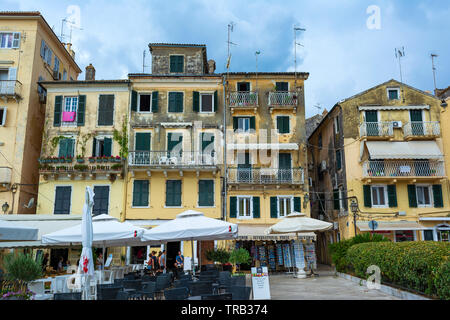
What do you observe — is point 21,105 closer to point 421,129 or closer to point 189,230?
point 189,230

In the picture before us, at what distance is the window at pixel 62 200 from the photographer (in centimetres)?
2525

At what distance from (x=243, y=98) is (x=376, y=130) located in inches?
347

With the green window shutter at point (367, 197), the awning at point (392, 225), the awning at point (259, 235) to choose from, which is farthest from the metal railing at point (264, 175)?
the awning at point (392, 225)

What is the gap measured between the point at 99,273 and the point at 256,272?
6.62 m

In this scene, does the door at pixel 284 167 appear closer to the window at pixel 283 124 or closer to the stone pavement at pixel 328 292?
the window at pixel 283 124

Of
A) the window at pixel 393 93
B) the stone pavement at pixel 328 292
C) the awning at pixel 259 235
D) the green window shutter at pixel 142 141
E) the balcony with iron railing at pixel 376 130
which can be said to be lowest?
the stone pavement at pixel 328 292

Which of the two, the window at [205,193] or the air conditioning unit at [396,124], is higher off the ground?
the air conditioning unit at [396,124]

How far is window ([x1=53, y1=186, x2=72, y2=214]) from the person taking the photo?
82.8 ft

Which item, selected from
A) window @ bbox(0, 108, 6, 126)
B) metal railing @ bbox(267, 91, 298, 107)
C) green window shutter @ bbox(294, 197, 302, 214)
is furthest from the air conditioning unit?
window @ bbox(0, 108, 6, 126)

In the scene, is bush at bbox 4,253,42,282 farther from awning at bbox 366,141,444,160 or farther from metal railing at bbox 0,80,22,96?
awning at bbox 366,141,444,160

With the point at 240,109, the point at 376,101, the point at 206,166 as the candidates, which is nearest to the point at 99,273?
the point at 206,166

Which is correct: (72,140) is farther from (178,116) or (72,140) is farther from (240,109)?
(240,109)

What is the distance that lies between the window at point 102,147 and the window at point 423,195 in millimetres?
19792
